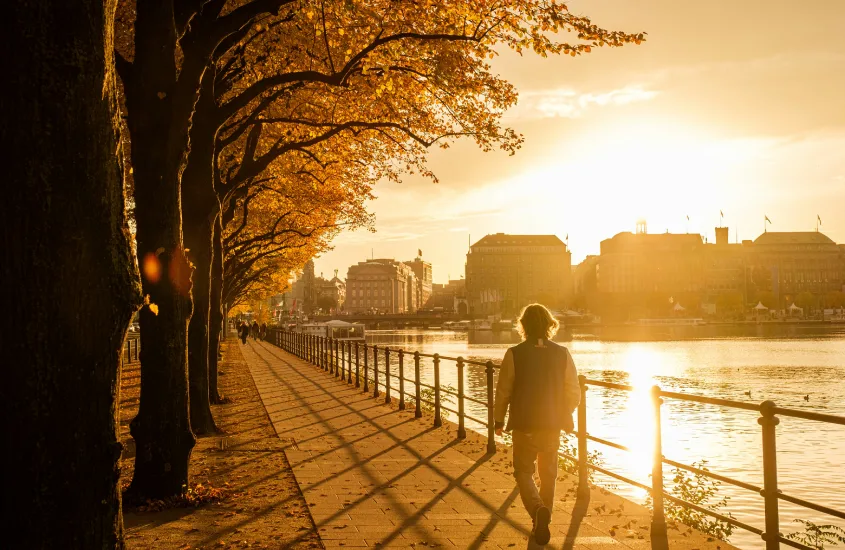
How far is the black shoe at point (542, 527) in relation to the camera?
21.4ft

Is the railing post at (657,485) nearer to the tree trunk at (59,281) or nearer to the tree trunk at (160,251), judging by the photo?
the tree trunk at (59,281)

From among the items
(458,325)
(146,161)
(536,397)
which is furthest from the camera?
(458,325)

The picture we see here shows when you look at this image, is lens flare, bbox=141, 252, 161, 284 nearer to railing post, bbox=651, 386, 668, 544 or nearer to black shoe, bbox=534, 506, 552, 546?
black shoe, bbox=534, 506, 552, 546

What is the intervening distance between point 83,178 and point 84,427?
120cm

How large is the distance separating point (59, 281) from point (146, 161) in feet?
16.0

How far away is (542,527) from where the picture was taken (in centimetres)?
652

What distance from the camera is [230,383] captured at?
2727 cm

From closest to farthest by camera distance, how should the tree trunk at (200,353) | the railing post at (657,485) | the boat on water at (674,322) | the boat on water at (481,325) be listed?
1. the railing post at (657,485)
2. the tree trunk at (200,353)
3. the boat on water at (674,322)
4. the boat on water at (481,325)

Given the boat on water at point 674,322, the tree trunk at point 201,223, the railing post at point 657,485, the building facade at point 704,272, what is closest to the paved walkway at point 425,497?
the railing post at point 657,485

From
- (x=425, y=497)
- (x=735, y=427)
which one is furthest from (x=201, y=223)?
(x=735, y=427)

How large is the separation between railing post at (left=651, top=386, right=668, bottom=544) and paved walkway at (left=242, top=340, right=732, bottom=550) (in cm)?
14

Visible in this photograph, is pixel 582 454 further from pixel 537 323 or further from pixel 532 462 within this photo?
pixel 537 323

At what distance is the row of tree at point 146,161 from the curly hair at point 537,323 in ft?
9.71

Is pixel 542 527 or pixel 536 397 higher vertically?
pixel 536 397
